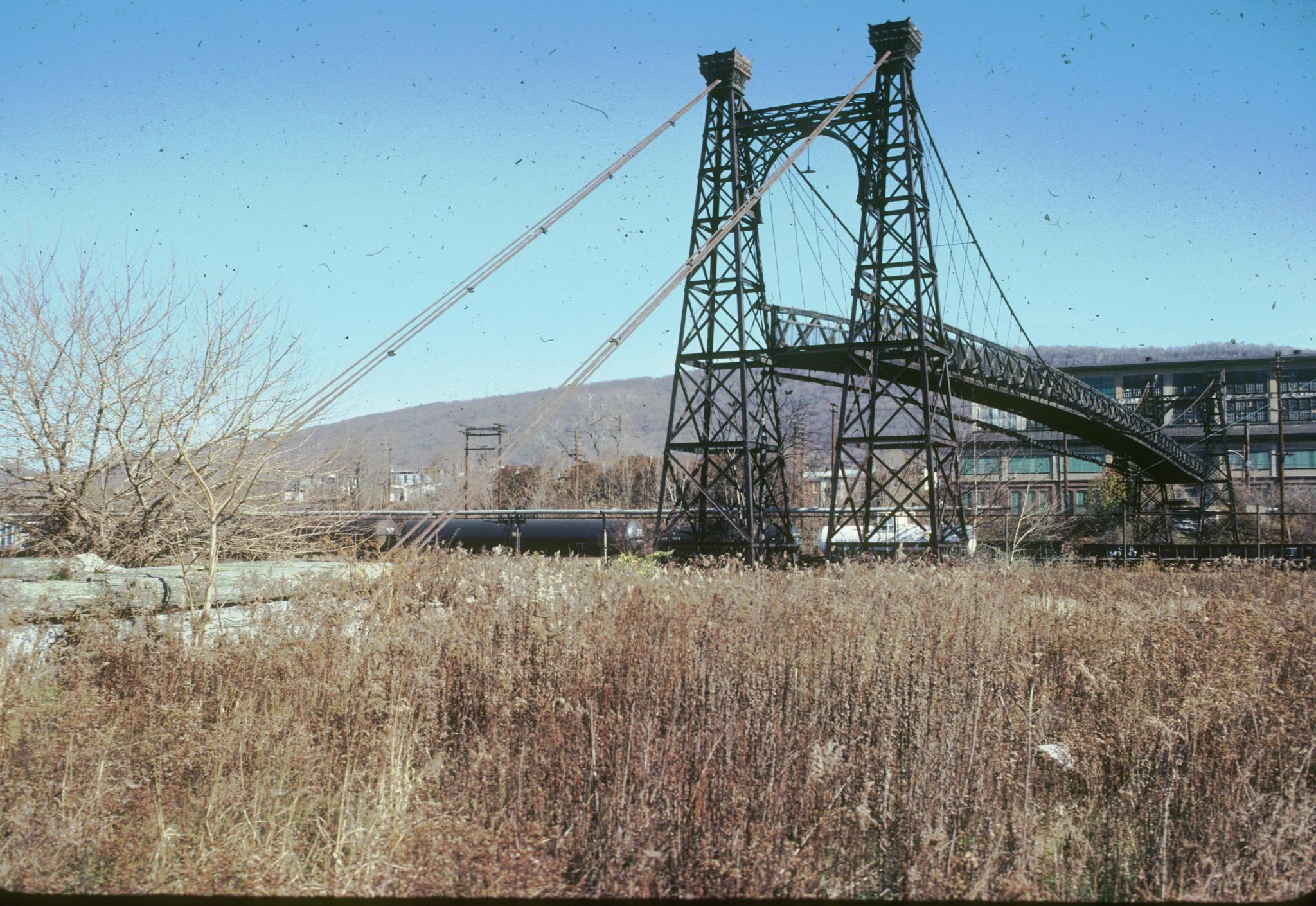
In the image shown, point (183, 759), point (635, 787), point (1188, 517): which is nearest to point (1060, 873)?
point (635, 787)

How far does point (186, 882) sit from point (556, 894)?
1.39 metres

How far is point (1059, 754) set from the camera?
4707 mm

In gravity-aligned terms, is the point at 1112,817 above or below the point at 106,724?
below

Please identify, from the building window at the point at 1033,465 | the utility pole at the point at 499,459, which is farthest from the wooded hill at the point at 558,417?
the utility pole at the point at 499,459

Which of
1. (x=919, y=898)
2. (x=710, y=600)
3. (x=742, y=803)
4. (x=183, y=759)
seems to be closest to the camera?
(x=919, y=898)

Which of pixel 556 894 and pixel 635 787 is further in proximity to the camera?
pixel 635 787

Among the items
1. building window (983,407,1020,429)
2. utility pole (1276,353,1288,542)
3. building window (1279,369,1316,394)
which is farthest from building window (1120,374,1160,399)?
utility pole (1276,353,1288,542)

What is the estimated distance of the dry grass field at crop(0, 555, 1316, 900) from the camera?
11.1 feet

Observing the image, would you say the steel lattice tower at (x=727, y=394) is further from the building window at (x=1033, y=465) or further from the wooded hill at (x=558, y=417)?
the wooded hill at (x=558, y=417)

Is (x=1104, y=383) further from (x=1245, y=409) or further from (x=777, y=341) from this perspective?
(x=777, y=341)

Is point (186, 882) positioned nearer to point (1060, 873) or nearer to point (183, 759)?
point (183, 759)

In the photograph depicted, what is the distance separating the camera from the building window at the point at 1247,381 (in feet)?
180

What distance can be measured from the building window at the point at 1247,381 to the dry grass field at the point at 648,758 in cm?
5817

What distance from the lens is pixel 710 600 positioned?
7.41 metres
